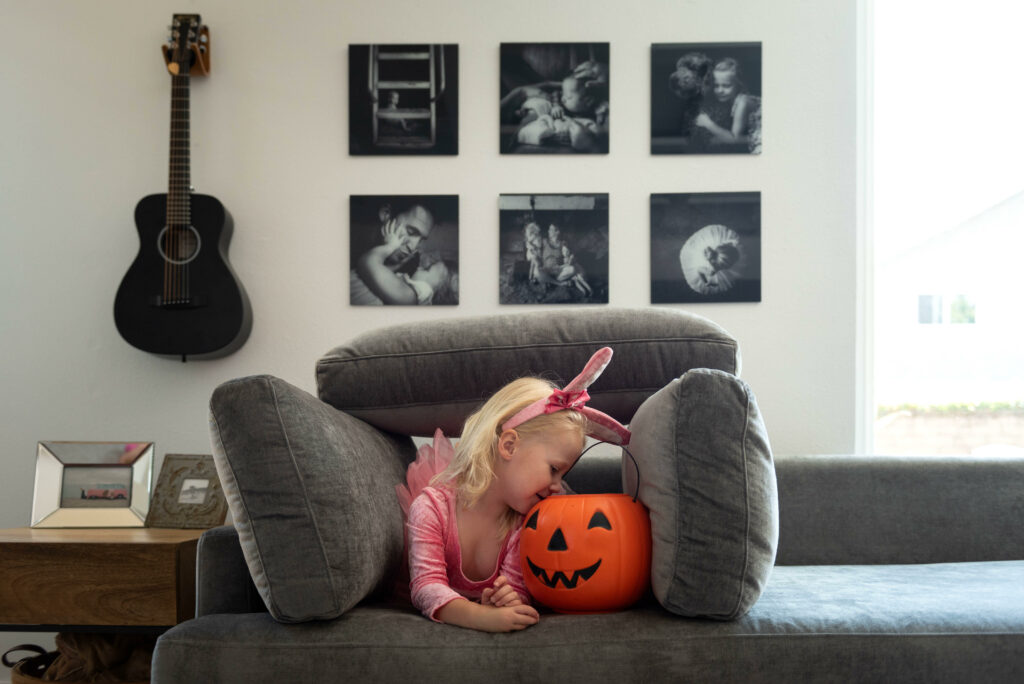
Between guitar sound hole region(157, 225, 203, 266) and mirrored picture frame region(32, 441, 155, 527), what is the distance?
526mm

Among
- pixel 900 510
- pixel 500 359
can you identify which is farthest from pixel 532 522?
pixel 900 510

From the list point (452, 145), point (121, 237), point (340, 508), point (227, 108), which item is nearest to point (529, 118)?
point (452, 145)

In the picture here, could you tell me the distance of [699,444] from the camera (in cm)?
128

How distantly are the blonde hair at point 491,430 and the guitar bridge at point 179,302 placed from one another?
1.25 meters

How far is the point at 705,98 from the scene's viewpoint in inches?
101

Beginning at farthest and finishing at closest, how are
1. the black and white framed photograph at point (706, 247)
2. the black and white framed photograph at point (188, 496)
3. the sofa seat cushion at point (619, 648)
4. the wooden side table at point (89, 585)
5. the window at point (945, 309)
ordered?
the window at point (945, 309)
the black and white framed photograph at point (706, 247)
the black and white framed photograph at point (188, 496)
the wooden side table at point (89, 585)
the sofa seat cushion at point (619, 648)

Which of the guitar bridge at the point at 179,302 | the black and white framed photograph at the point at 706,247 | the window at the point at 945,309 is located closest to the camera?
the guitar bridge at the point at 179,302

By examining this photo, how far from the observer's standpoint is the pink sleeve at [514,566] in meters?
1.45

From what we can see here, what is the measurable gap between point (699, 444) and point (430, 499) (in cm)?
47

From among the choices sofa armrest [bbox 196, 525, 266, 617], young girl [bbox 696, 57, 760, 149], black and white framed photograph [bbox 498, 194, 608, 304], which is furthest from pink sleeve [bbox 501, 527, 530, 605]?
young girl [bbox 696, 57, 760, 149]

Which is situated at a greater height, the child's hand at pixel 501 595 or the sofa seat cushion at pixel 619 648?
the child's hand at pixel 501 595

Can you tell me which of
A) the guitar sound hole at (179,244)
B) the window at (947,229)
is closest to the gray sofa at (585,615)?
the guitar sound hole at (179,244)

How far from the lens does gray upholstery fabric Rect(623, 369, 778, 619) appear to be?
1263 millimetres

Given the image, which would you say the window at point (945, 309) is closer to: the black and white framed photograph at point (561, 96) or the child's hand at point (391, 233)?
the black and white framed photograph at point (561, 96)
